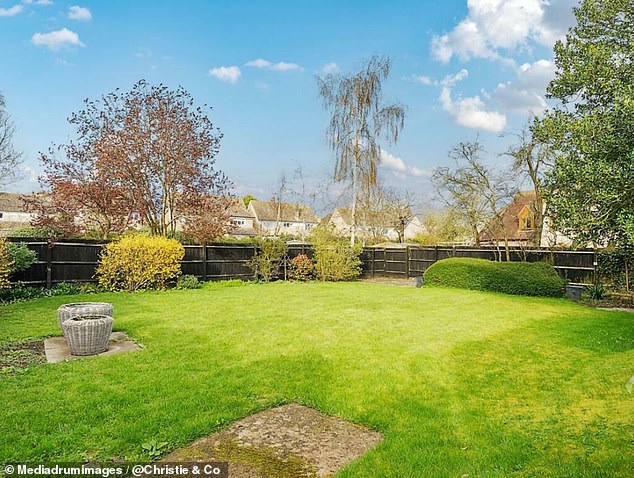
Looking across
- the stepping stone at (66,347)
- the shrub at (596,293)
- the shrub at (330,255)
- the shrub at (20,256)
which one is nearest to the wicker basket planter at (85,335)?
the stepping stone at (66,347)

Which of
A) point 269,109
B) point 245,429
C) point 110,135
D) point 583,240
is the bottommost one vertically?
point 245,429

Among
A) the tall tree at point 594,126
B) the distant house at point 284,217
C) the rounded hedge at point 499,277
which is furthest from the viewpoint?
the distant house at point 284,217

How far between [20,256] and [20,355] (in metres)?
6.11

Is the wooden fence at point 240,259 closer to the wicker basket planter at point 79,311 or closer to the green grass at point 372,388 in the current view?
the green grass at point 372,388

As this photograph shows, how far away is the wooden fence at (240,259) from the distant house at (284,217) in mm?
6111

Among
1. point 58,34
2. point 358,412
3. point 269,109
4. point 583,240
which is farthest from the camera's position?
point 269,109

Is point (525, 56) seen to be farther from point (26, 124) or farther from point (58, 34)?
point (26, 124)

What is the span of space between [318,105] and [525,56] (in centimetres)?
1099

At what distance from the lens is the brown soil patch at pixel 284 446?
8.77ft

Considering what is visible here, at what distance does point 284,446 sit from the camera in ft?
9.78

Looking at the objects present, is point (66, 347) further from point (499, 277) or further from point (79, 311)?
point (499, 277)

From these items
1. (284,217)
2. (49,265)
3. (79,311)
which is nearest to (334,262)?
(49,265)

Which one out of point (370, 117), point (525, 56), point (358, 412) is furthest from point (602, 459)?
point (370, 117)

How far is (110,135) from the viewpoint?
13.7m
